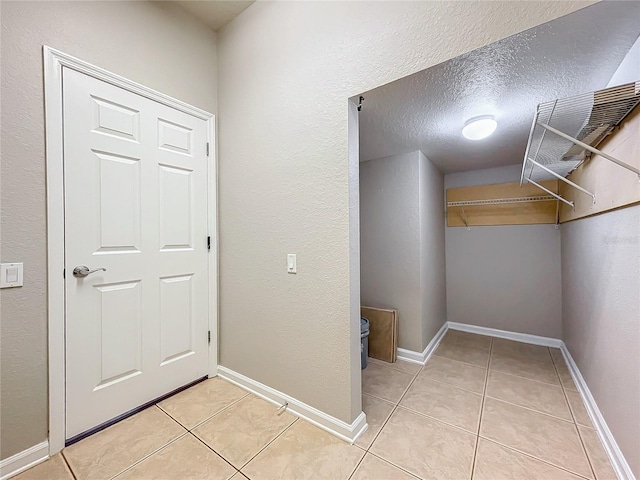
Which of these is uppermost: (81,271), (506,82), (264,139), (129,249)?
(506,82)

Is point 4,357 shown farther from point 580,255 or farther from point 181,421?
point 580,255

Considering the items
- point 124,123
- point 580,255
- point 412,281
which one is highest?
point 124,123

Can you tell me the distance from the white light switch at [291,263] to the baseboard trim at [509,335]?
2627 millimetres

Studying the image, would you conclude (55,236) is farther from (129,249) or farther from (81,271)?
(129,249)

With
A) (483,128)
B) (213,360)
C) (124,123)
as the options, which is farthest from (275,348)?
(483,128)

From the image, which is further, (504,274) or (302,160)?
(504,274)

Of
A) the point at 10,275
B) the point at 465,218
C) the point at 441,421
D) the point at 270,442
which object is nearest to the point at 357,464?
the point at 270,442

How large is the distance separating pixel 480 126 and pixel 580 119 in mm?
548

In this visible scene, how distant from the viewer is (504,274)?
305 cm

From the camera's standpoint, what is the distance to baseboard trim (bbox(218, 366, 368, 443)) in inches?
57.9

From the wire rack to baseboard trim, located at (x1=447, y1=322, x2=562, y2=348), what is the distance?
6.46 ft

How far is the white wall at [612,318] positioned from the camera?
119 centimetres

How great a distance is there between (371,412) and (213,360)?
1273mm

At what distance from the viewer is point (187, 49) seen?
1.95m
